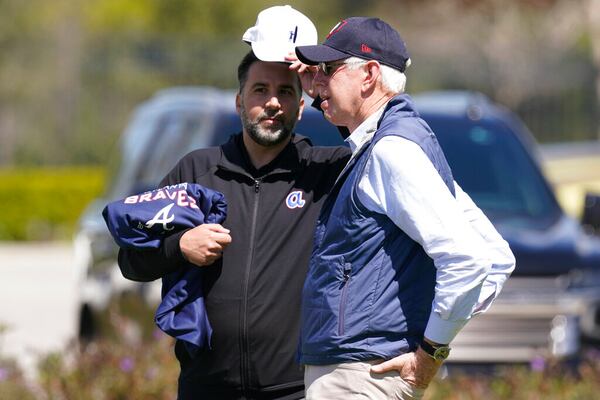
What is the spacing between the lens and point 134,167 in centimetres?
891

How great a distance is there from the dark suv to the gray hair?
11.0 feet

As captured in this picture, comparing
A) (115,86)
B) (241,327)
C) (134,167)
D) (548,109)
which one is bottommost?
(548,109)

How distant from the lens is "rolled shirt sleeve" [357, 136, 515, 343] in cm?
324

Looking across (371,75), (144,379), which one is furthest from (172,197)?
(144,379)

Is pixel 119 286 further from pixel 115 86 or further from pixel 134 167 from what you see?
pixel 115 86

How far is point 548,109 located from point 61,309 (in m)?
13.7

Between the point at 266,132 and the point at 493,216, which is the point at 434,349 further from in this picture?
the point at 493,216

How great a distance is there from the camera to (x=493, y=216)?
7293 mm

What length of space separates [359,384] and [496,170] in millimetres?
4564

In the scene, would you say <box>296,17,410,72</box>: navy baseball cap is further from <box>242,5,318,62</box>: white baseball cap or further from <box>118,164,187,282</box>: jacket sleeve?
<box>118,164,187,282</box>: jacket sleeve

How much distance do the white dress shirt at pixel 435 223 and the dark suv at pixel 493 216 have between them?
136 inches

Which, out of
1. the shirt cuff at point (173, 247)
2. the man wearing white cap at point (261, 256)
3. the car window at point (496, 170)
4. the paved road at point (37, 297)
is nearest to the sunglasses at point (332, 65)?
the man wearing white cap at point (261, 256)

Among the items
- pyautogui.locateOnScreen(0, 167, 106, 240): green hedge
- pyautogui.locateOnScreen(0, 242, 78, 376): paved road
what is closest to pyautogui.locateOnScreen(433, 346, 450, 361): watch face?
pyautogui.locateOnScreen(0, 242, 78, 376): paved road

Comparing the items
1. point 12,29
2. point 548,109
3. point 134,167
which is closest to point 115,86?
point 12,29
